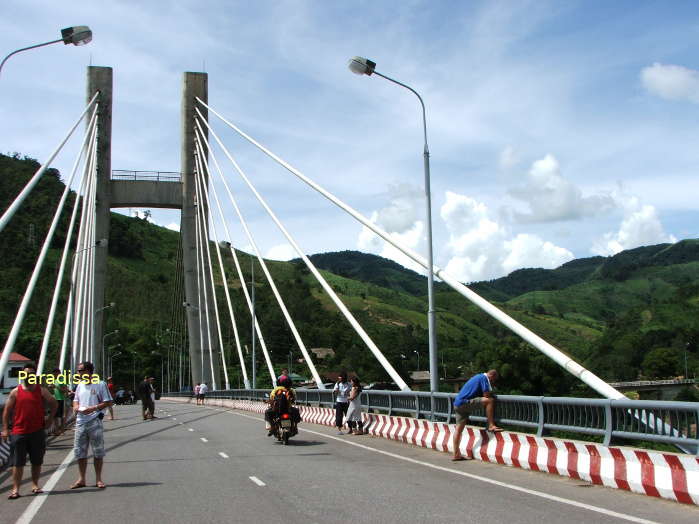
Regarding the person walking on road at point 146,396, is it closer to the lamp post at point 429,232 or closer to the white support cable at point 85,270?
the white support cable at point 85,270

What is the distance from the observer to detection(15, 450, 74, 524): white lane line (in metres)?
9.18

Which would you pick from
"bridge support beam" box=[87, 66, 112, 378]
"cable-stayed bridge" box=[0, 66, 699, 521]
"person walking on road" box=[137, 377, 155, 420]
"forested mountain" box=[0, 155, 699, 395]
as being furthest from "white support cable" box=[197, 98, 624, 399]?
"forested mountain" box=[0, 155, 699, 395]

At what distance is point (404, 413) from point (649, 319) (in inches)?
6446

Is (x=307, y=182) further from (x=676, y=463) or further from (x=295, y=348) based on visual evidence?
(x=295, y=348)

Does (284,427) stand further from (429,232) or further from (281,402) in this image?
(429,232)

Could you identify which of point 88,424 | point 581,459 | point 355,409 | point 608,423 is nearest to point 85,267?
point 355,409

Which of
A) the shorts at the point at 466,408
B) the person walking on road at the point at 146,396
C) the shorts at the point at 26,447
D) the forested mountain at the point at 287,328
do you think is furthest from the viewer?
the forested mountain at the point at 287,328

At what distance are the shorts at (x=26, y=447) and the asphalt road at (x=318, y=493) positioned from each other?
456 millimetres

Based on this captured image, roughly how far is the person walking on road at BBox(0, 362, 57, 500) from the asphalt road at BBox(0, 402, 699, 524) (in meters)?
0.33

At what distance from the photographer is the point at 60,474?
1370 centimetres

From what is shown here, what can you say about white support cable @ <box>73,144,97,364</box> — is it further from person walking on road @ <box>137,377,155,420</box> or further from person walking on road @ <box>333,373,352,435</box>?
person walking on road @ <box>333,373,352,435</box>

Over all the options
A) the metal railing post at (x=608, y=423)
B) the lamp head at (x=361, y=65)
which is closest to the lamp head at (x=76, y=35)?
the lamp head at (x=361, y=65)

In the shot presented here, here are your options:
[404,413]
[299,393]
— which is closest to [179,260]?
[299,393]

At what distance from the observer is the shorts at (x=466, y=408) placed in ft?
48.2
